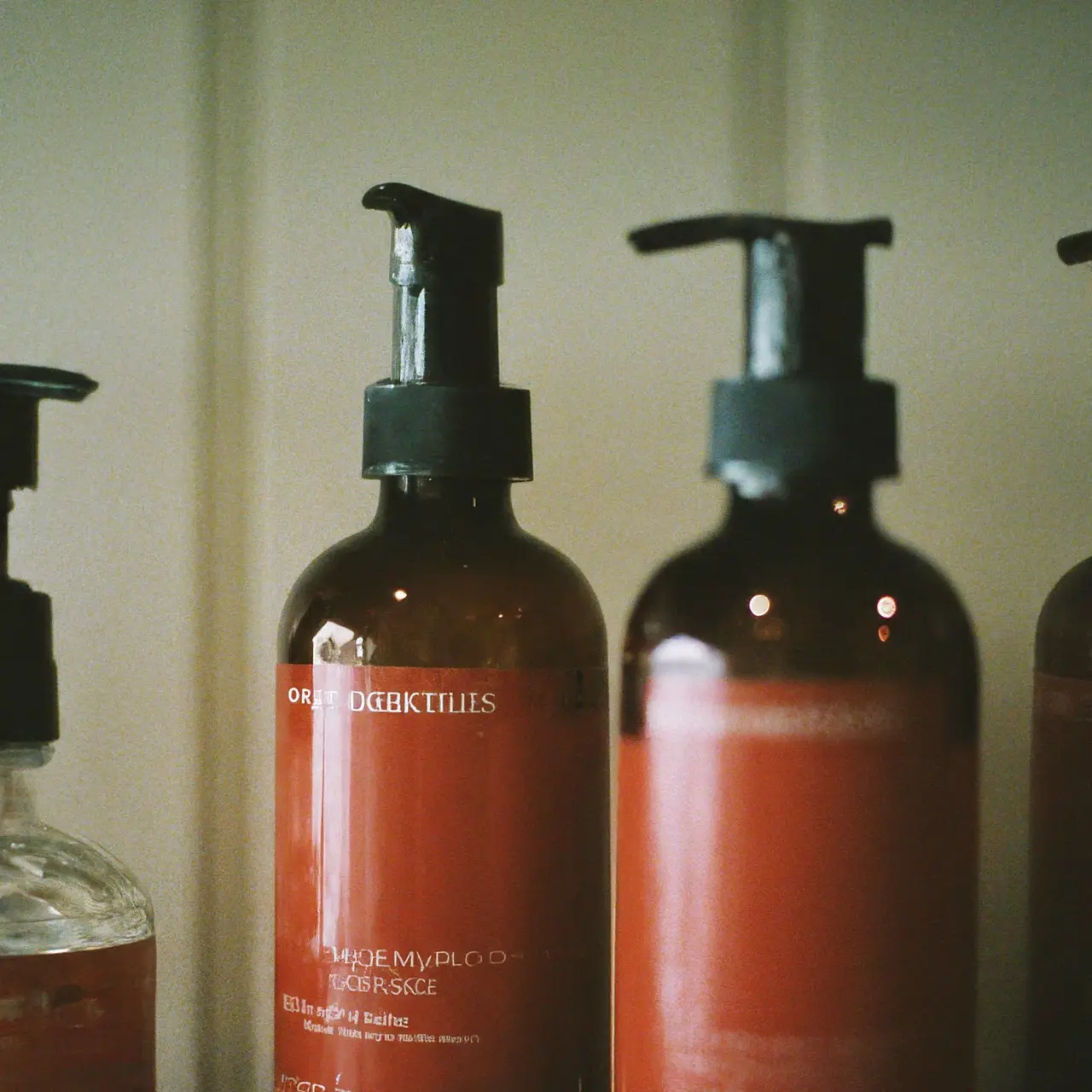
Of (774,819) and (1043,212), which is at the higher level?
(1043,212)

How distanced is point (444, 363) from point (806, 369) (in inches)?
4.1

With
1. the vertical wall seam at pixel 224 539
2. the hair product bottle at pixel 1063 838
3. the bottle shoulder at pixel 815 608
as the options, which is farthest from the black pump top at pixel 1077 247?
the vertical wall seam at pixel 224 539

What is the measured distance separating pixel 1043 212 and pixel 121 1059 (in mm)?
365

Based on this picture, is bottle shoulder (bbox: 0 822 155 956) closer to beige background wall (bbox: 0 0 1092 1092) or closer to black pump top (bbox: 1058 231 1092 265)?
beige background wall (bbox: 0 0 1092 1092)

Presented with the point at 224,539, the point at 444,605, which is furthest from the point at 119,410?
the point at 444,605

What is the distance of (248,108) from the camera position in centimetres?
44

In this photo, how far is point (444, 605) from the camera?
0.35 metres

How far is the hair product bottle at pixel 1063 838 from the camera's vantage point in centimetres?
35

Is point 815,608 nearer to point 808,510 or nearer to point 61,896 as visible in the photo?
point 808,510

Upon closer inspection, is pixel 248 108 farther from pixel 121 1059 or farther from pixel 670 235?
pixel 121 1059

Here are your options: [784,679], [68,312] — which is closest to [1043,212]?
[784,679]

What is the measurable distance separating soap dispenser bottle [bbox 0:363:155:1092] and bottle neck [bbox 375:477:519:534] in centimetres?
10

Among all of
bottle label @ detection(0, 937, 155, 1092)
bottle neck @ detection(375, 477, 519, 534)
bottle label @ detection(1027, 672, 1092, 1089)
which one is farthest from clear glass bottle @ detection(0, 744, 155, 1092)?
bottle label @ detection(1027, 672, 1092, 1089)

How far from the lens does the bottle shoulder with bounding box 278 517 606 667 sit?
0.35 m
